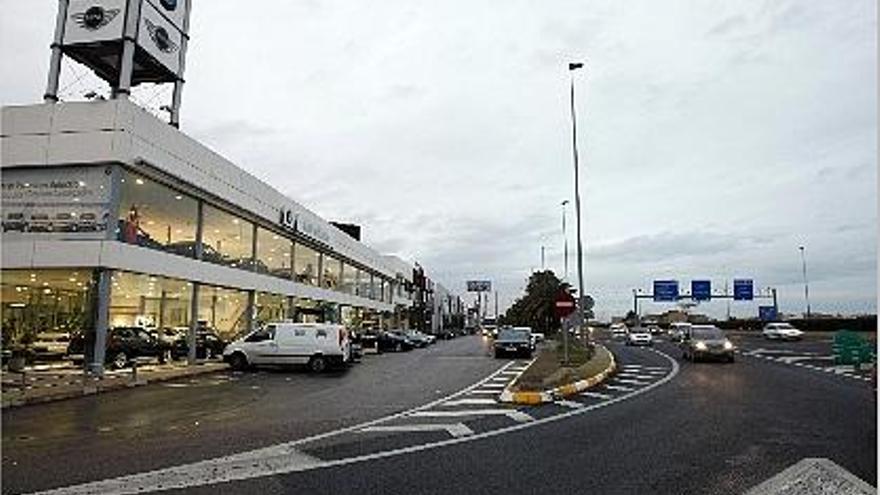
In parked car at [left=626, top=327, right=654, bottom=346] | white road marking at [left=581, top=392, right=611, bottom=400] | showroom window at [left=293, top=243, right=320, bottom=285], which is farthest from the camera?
parked car at [left=626, top=327, right=654, bottom=346]

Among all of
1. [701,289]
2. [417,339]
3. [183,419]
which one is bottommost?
[183,419]

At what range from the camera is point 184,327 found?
1121 inches

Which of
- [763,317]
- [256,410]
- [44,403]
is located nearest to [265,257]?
[44,403]

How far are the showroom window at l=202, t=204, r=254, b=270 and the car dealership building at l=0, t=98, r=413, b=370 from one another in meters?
0.09

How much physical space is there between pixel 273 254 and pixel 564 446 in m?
30.2

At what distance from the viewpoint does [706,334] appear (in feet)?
101

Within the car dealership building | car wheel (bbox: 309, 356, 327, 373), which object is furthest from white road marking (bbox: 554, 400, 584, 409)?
the car dealership building

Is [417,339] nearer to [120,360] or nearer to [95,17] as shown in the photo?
[120,360]

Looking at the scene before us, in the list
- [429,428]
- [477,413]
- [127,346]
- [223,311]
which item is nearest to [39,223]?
[127,346]

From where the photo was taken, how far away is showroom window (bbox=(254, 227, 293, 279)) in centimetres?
3572

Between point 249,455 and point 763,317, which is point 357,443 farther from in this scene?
point 763,317

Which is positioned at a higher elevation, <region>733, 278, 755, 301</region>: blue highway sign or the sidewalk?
<region>733, 278, 755, 301</region>: blue highway sign

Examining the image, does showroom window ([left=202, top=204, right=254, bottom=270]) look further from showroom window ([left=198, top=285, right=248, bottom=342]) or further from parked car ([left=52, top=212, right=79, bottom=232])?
parked car ([left=52, top=212, right=79, bottom=232])

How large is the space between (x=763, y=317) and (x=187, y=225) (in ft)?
239
